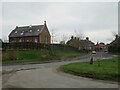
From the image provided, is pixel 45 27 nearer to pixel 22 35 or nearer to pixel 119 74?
pixel 22 35

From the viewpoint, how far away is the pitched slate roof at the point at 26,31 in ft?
258

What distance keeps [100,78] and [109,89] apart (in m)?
3.62

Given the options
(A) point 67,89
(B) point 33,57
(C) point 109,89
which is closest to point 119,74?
(C) point 109,89

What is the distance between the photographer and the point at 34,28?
3189 inches

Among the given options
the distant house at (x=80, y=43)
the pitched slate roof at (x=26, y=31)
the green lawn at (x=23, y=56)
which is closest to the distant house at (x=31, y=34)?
the pitched slate roof at (x=26, y=31)

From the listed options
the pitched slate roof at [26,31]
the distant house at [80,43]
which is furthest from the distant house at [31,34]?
the distant house at [80,43]

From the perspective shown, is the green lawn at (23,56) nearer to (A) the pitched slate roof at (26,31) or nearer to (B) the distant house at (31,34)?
(B) the distant house at (31,34)

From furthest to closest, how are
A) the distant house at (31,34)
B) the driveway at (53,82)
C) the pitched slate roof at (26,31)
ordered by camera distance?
the pitched slate roof at (26,31) → the distant house at (31,34) → the driveway at (53,82)

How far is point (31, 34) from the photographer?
261 feet

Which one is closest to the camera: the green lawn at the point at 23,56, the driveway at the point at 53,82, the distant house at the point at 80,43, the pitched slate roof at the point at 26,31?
the driveway at the point at 53,82

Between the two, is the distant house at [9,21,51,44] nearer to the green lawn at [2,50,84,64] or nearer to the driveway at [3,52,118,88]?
the green lawn at [2,50,84,64]

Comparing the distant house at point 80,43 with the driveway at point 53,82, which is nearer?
the driveway at point 53,82

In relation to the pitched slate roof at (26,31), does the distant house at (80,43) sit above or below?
below

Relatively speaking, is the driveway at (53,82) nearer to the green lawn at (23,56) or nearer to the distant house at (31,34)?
the green lawn at (23,56)
